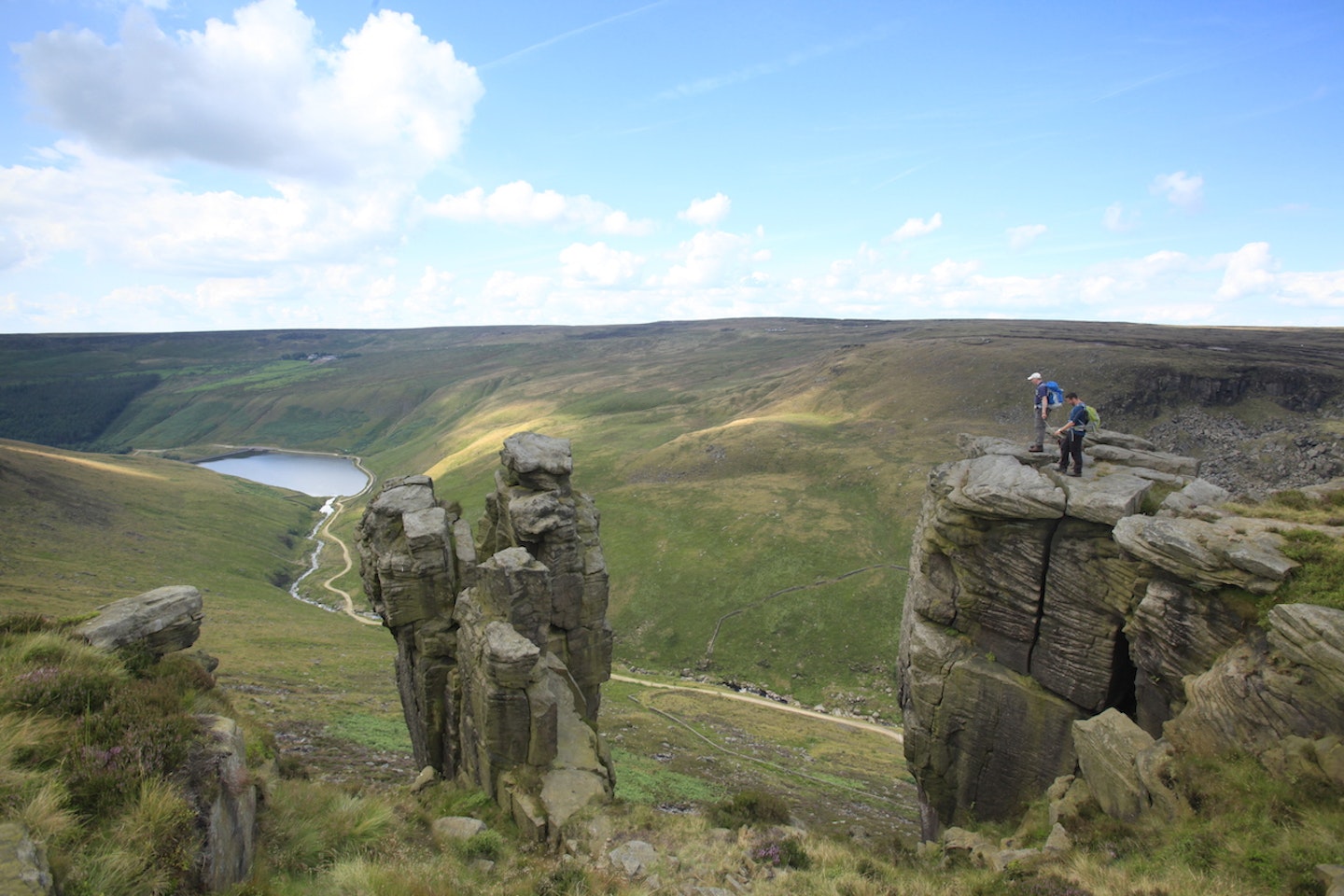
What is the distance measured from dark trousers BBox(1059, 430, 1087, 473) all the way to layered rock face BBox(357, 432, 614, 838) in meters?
20.2

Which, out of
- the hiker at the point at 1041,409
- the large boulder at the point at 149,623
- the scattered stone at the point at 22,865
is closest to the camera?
the scattered stone at the point at 22,865

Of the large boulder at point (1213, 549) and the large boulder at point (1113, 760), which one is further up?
the large boulder at point (1213, 549)

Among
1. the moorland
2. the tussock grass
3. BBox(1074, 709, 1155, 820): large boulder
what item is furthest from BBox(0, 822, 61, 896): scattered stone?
BBox(1074, 709, 1155, 820): large boulder

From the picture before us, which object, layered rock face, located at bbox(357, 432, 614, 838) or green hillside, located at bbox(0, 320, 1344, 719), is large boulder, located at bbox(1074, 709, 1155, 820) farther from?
green hillside, located at bbox(0, 320, 1344, 719)

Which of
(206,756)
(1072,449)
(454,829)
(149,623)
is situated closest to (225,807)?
(206,756)

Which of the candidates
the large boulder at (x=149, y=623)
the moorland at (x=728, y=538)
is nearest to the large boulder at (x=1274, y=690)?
the moorland at (x=728, y=538)

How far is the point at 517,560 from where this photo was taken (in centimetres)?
2486

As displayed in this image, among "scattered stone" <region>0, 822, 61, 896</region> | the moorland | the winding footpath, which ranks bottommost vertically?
the winding footpath

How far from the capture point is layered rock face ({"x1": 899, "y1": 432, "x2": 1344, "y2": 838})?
16.3 metres

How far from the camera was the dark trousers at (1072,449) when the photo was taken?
25172 mm

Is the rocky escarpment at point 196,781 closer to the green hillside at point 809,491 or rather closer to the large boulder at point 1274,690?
the large boulder at point 1274,690

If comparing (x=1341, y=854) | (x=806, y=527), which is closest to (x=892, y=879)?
(x=1341, y=854)

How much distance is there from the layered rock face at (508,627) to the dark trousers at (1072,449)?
20.2 meters

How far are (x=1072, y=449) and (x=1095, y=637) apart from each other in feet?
23.6
